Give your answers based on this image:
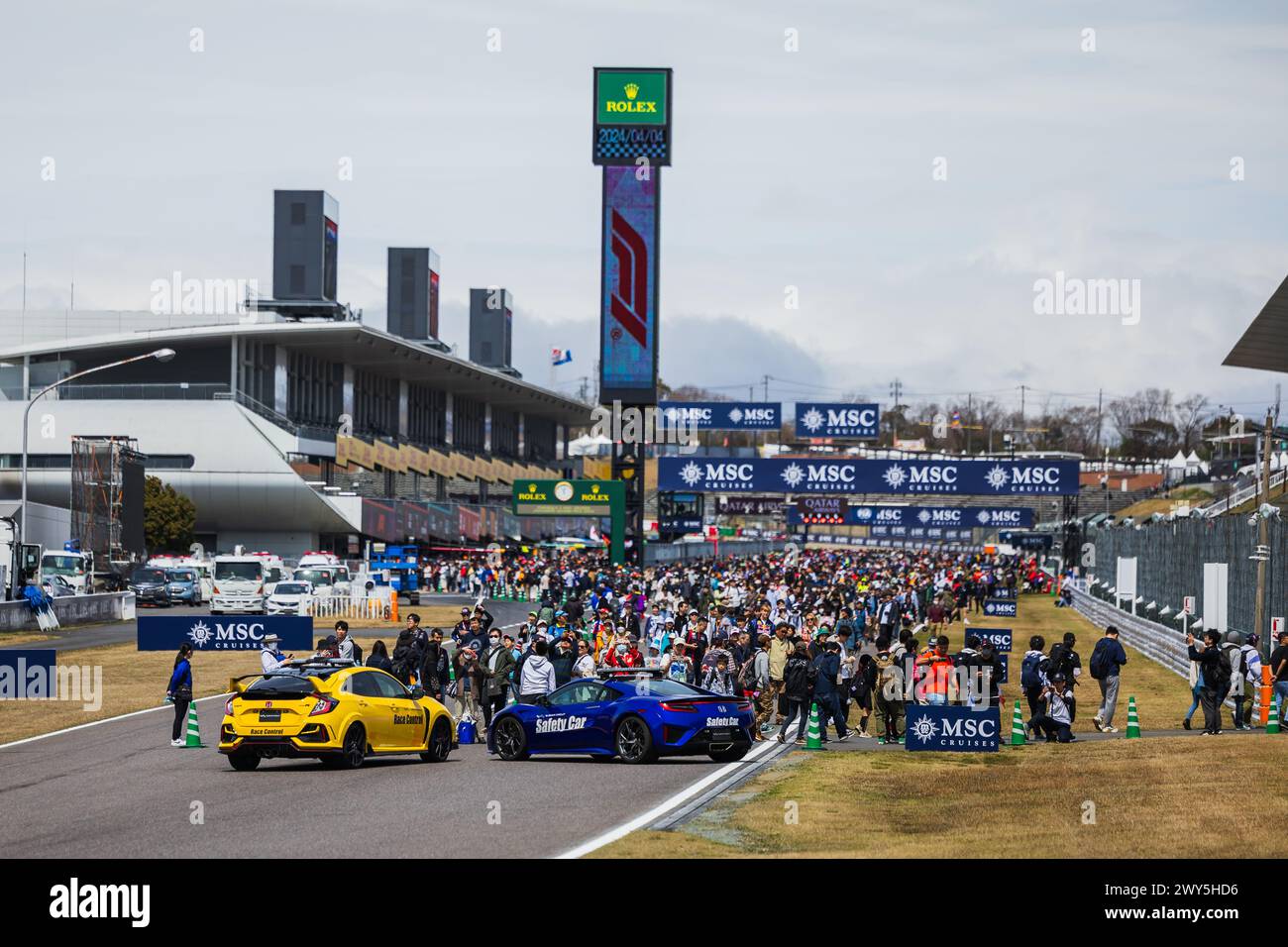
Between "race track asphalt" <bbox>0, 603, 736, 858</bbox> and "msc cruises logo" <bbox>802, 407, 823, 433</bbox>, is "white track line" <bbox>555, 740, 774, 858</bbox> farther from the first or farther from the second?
"msc cruises logo" <bbox>802, 407, 823, 433</bbox>

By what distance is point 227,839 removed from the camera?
13.6 meters

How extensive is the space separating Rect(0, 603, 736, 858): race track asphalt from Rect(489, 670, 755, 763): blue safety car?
0.26m

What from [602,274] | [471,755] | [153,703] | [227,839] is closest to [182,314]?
[602,274]

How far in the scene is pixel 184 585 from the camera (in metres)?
61.2

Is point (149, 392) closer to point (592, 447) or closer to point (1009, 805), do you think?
point (592, 447)

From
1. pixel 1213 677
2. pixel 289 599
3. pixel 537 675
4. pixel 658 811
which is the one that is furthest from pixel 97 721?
pixel 289 599

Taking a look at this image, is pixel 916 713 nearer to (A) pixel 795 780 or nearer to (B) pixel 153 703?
(A) pixel 795 780

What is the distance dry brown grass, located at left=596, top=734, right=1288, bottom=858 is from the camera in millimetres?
13219

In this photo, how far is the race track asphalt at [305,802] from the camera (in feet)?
43.4

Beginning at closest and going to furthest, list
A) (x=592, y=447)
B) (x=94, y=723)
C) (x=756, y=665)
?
(x=756, y=665) < (x=94, y=723) < (x=592, y=447)

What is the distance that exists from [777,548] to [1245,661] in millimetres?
116103

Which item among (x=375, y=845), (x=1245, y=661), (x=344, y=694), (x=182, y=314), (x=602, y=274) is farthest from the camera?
(x=182, y=314)

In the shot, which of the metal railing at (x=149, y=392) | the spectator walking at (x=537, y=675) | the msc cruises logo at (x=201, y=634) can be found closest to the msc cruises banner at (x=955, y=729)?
the spectator walking at (x=537, y=675)

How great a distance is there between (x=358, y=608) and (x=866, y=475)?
30.1 metres
